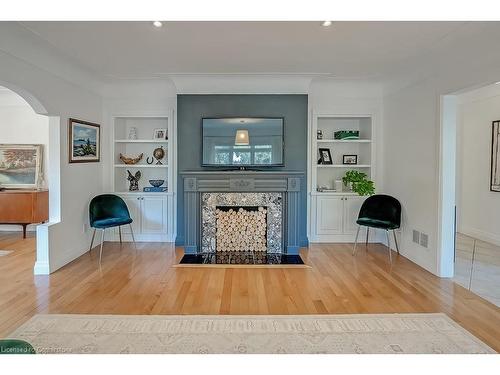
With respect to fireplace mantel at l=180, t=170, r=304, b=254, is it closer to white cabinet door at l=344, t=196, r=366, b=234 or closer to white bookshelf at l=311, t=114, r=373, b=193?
white bookshelf at l=311, t=114, r=373, b=193

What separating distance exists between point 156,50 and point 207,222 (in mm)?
2462

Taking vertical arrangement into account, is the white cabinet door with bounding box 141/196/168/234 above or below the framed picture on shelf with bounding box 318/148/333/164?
below

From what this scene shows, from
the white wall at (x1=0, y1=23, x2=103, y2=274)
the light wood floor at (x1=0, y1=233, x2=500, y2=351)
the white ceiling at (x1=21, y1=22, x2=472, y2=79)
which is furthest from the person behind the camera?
the white wall at (x1=0, y1=23, x2=103, y2=274)

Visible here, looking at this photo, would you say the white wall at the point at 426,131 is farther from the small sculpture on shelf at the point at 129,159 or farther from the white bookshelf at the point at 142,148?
the small sculpture on shelf at the point at 129,159

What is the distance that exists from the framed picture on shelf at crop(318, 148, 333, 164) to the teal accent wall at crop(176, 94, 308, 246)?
61 centimetres

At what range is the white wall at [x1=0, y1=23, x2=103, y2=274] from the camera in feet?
12.1


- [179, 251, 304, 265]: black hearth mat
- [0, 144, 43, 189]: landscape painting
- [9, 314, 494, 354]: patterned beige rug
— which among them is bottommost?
[9, 314, 494, 354]: patterned beige rug

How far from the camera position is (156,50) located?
410cm

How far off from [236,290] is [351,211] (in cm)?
294

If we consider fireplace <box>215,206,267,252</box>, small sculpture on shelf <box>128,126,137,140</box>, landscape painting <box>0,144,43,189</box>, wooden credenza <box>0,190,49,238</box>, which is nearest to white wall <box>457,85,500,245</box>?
fireplace <box>215,206,267,252</box>

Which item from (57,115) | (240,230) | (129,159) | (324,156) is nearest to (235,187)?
(240,230)

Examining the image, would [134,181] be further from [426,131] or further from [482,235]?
[482,235]

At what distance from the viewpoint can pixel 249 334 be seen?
2.77m
